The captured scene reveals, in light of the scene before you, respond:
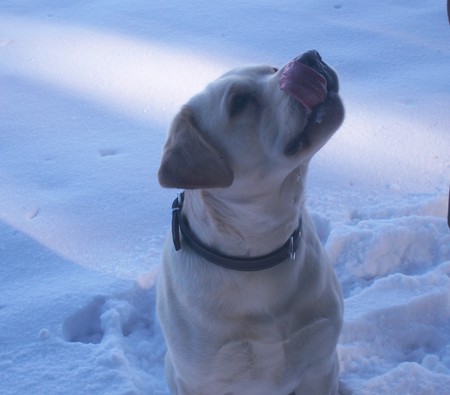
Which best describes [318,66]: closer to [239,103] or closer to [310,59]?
[310,59]

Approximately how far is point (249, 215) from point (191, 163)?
26 centimetres

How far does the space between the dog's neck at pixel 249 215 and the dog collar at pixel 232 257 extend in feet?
0.06

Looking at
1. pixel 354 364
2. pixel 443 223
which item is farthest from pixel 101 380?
pixel 443 223

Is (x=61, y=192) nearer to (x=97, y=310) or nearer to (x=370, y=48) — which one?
(x=97, y=310)

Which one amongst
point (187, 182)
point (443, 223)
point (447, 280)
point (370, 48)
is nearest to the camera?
point (187, 182)

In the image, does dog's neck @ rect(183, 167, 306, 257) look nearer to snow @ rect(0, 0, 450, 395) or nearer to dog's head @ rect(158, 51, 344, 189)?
dog's head @ rect(158, 51, 344, 189)

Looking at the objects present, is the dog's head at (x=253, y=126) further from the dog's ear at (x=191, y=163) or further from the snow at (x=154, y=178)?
the snow at (x=154, y=178)

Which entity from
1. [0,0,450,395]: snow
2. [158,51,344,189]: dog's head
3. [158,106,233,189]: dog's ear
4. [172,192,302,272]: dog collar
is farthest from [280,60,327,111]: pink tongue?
[0,0,450,395]: snow

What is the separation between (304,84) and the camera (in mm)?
1816

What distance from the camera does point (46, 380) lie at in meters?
2.59

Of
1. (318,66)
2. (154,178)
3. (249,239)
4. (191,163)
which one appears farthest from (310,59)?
(154,178)

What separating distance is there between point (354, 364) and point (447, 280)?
589 millimetres

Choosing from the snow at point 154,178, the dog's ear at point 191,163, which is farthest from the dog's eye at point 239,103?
the snow at point 154,178

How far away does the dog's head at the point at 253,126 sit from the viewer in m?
1.83
